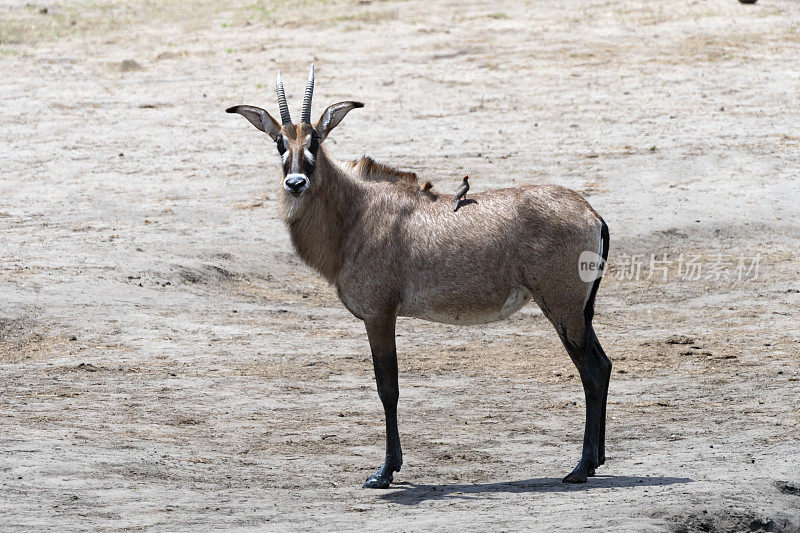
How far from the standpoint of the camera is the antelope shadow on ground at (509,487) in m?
8.39

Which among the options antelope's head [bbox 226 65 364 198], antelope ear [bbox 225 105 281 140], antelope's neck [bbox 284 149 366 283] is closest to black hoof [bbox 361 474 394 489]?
antelope's neck [bbox 284 149 366 283]

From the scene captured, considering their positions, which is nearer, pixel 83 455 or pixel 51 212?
pixel 83 455

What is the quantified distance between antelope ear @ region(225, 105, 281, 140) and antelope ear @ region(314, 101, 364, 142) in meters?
0.30

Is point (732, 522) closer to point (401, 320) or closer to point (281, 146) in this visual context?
point (281, 146)

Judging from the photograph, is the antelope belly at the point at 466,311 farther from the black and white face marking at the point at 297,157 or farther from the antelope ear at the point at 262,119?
the antelope ear at the point at 262,119

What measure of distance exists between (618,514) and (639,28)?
18.2 meters

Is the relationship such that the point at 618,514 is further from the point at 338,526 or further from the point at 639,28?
the point at 639,28

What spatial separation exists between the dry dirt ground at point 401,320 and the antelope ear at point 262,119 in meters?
2.46

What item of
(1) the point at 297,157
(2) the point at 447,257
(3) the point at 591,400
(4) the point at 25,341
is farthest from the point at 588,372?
(4) the point at 25,341

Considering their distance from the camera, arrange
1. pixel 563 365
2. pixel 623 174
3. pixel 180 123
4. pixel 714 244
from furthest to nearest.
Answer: pixel 180 123 < pixel 623 174 < pixel 714 244 < pixel 563 365

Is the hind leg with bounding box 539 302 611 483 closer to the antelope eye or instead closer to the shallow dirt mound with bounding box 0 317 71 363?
the antelope eye

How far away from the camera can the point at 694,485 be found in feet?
26.9

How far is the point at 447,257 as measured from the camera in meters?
8.79

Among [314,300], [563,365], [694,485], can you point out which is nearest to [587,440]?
[694,485]
